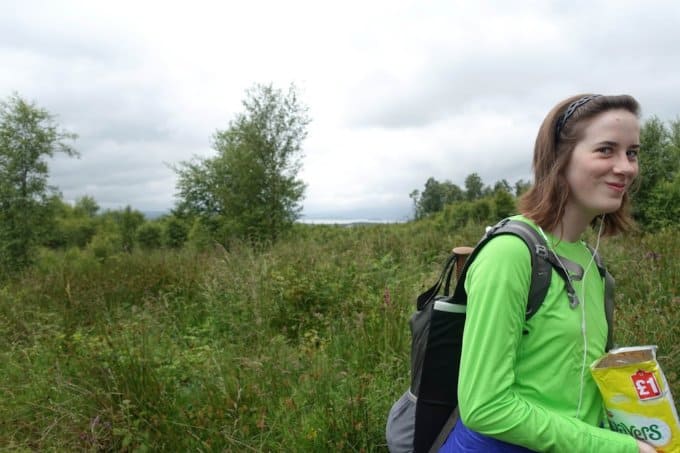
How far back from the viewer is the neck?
50.5 inches

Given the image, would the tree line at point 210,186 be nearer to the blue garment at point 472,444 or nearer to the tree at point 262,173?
the tree at point 262,173

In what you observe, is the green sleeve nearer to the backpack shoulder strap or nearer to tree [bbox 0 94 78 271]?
the backpack shoulder strap

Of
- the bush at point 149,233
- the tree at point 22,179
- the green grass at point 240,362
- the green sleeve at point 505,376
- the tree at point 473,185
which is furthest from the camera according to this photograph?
the tree at point 473,185

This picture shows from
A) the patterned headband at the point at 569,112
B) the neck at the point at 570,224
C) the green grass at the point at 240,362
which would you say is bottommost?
the green grass at the point at 240,362

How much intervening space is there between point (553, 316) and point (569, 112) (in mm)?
588

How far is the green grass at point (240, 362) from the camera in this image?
248 centimetres

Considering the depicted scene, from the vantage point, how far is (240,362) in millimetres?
3123

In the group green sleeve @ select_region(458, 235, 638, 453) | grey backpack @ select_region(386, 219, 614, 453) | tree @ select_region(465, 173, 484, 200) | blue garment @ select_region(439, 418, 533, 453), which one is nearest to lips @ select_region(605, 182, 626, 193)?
grey backpack @ select_region(386, 219, 614, 453)

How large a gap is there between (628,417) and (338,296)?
A: 149 inches

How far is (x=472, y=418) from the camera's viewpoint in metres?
1.07

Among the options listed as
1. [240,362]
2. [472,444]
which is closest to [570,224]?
[472,444]

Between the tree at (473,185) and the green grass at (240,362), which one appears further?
the tree at (473,185)

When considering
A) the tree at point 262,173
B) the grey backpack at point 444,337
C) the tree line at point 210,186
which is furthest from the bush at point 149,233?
the grey backpack at point 444,337

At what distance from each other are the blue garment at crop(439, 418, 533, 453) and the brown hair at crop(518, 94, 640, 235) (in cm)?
62
